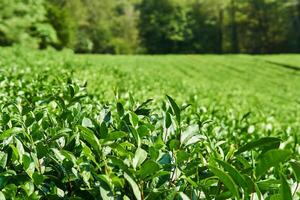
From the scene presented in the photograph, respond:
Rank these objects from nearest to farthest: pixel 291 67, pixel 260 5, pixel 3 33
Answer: pixel 291 67 < pixel 3 33 < pixel 260 5

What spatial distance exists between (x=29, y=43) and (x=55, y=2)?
33.1m

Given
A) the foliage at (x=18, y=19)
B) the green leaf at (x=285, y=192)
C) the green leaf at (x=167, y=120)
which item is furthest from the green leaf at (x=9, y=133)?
the foliage at (x=18, y=19)

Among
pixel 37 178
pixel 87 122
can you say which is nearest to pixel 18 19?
pixel 87 122

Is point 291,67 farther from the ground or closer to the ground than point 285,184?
closer to the ground

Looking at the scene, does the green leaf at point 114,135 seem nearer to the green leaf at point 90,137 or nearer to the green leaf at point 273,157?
the green leaf at point 90,137

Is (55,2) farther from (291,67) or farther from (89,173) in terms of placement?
(89,173)

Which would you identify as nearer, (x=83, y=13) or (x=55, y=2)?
(x=55, y=2)

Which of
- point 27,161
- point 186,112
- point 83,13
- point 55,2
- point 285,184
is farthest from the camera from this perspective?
point 83,13

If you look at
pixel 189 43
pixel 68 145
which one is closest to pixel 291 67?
pixel 68 145

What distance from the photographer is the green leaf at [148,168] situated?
1.63 m

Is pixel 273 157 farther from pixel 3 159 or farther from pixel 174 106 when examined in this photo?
pixel 3 159

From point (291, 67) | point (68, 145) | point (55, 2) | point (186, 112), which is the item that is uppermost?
point (55, 2)

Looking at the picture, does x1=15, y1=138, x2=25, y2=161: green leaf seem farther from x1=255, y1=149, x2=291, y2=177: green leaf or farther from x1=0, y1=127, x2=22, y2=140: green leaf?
x1=255, y1=149, x2=291, y2=177: green leaf

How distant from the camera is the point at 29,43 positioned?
136ft
